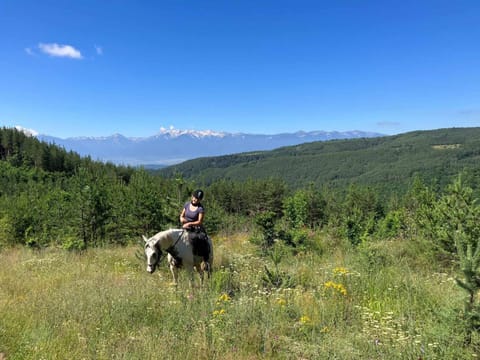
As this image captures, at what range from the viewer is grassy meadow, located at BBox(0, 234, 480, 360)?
12.0 feet

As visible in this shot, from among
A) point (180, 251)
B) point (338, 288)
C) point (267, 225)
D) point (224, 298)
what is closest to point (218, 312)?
point (224, 298)

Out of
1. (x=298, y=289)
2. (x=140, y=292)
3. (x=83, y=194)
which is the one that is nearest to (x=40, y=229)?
(x=83, y=194)

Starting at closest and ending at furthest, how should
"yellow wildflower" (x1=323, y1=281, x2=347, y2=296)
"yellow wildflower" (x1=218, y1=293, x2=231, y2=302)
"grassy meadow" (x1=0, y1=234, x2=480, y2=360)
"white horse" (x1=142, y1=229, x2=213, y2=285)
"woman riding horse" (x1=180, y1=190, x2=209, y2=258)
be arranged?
1. "grassy meadow" (x1=0, y1=234, x2=480, y2=360)
2. "yellow wildflower" (x1=218, y1=293, x2=231, y2=302)
3. "yellow wildflower" (x1=323, y1=281, x2=347, y2=296)
4. "white horse" (x1=142, y1=229, x2=213, y2=285)
5. "woman riding horse" (x1=180, y1=190, x2=209, y2=258)

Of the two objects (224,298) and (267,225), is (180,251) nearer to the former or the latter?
(224,298)

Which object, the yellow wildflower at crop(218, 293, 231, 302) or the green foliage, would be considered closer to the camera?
the yellow wildflower at crop(218, 293, 231, 302)

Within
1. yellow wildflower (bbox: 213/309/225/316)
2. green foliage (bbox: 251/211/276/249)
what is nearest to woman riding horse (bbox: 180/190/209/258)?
yellow wildflower (bbox: 213/309/225/316)

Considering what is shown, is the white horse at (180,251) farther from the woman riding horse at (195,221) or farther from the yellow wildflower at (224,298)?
the yellow wildflower at (224,298)

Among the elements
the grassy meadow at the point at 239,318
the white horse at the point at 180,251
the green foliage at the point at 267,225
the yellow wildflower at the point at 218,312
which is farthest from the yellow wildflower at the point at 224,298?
the green foliage at the point at 267,225

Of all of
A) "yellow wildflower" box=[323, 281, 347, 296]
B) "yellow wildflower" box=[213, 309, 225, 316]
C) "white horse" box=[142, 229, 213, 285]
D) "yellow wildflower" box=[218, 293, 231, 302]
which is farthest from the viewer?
"white horse" box=[142, 229, 213, 285]

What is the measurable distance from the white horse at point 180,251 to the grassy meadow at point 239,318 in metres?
0.48

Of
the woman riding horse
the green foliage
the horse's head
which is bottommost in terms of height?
the green foliage

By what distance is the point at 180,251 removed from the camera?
716 cm

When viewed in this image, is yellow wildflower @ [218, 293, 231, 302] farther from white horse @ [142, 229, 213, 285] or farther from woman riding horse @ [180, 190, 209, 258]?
woman riding horse @ [180, 190, 209, 258]

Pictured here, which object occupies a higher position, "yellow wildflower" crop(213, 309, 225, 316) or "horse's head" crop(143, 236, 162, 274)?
"horse's head" crop(143, 236, 162, 274)
